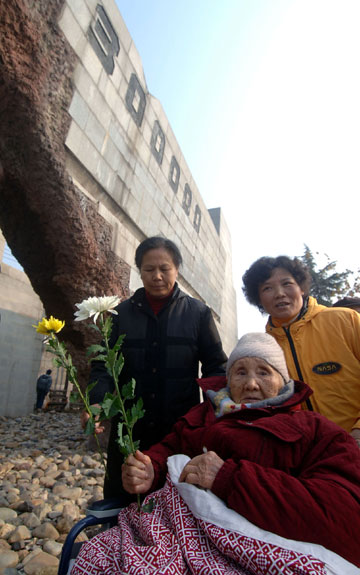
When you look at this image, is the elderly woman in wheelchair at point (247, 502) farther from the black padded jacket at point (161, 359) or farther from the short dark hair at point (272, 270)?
the short dark hair at point (272, 270)

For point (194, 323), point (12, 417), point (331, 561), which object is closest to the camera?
point (331, 561)

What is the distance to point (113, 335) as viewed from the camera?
6.65 feet

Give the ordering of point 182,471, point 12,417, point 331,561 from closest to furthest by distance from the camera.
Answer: point 331,561
point 182,471
point 12,417

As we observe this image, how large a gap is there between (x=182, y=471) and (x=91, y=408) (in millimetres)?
410

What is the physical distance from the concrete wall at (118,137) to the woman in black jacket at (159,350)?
2125 millimetres

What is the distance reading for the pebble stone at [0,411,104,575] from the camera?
1.99 meters

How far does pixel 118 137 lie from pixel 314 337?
12.3 ft

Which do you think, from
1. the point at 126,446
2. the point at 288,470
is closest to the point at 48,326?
the point at 126,446

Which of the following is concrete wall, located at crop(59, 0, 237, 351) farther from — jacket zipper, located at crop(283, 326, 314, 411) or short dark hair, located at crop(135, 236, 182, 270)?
jacket zipper, located at crop(283, 326, 314, 411)

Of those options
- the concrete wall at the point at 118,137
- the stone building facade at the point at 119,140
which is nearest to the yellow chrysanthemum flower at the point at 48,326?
the stone building facade at the point at 119,140

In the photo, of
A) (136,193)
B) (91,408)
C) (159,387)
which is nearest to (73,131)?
(136,193)

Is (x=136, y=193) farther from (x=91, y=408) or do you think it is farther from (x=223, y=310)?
(x=223, y=310)

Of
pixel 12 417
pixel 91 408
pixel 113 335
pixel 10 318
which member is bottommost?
pixel 12 417

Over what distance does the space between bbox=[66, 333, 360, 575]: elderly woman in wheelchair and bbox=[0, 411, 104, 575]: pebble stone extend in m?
1.17
